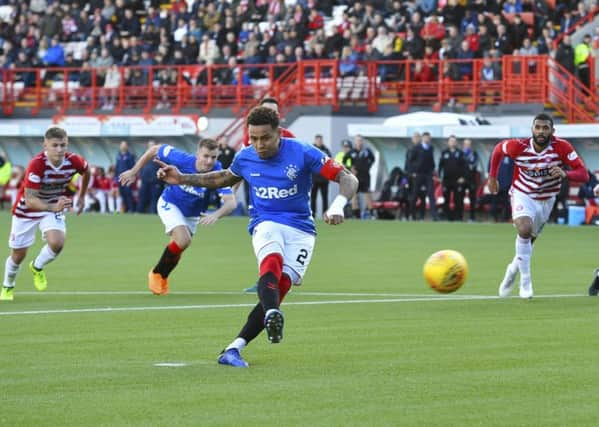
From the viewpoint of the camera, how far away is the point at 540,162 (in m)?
16.5

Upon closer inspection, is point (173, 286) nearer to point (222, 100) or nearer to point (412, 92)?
point (412, 92)

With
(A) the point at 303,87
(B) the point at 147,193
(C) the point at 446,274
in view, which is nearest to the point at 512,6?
(A) the point at 303,87

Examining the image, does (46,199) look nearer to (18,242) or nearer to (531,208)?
(18,242)

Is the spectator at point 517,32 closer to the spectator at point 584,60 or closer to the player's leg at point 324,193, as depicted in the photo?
the spectator at point 584,60

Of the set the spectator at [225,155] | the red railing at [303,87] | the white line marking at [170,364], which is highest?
the white line marking at [170,364]

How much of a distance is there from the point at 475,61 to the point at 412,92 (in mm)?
2939

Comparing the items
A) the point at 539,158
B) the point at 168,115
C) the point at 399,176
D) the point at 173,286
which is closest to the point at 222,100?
the point at 168,115

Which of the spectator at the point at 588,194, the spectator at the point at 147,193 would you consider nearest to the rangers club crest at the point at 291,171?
the spectator at the point at 588,194

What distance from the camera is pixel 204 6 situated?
48281mm

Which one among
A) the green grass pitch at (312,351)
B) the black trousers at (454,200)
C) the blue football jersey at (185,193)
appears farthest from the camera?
the black trousers at (454,200)

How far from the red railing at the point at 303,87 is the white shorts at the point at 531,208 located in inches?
793

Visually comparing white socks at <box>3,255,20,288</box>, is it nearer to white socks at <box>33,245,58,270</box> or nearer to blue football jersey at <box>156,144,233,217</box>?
white socks at <box>33,245,58,270</box>

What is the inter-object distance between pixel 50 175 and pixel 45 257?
124cm

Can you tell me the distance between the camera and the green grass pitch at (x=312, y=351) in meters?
8.32
